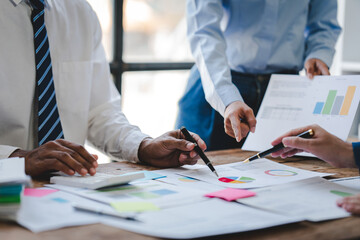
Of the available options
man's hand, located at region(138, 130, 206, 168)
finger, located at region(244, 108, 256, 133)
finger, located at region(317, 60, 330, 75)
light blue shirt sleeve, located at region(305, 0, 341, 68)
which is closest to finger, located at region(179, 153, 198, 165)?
man's hand, located at region(138, 130, 206, 168)

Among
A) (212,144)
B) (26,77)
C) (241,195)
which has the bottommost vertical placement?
(212,144)

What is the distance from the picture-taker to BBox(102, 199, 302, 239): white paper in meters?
0.78

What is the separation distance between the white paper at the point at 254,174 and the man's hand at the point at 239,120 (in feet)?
0.36

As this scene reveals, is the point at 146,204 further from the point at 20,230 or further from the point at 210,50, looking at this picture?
the point at 210,50

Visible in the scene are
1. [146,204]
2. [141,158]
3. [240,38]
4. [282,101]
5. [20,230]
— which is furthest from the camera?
[240,38]

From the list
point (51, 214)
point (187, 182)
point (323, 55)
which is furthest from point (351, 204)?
point (323, 55)

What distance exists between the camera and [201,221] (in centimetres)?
84

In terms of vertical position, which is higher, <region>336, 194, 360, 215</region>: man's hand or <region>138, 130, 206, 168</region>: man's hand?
<region>336, 194, 360, 215</region>: man's hand

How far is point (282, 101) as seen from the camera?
1654 mm

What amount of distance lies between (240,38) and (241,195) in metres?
1.00

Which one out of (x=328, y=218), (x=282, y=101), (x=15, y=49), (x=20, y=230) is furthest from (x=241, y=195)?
(x=15, y=49)

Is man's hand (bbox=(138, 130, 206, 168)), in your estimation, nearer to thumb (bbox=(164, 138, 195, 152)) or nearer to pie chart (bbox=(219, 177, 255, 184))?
thumb (bbox=(164, 138, 195, 152))

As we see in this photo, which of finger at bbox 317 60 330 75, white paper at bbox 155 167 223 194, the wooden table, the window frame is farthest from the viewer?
the window frame

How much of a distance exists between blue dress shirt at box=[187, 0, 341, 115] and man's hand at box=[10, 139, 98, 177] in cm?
63
